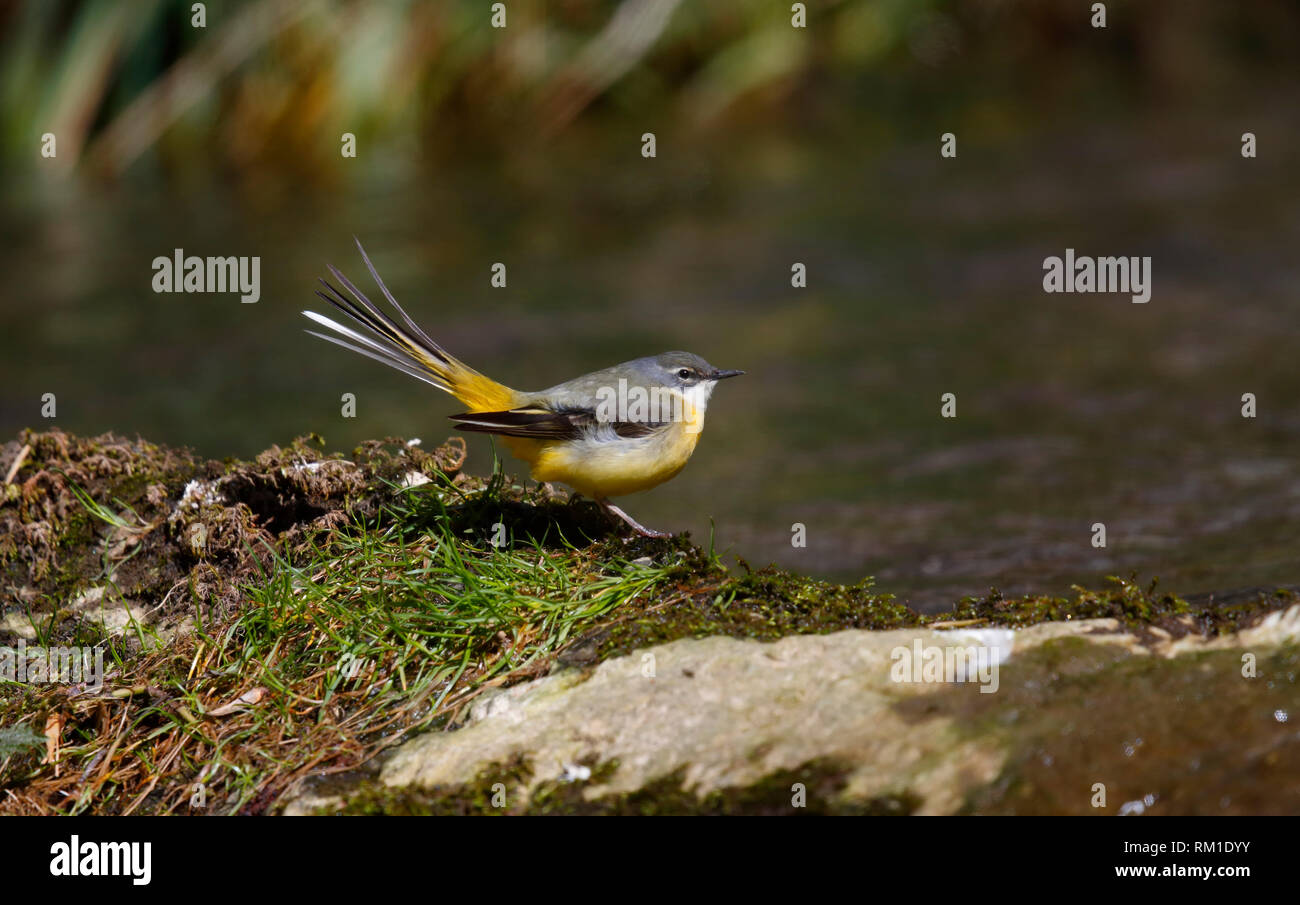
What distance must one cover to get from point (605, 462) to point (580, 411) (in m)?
0.29

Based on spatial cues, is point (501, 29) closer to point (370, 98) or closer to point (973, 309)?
point (370, 98)

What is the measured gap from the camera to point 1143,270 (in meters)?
13.5

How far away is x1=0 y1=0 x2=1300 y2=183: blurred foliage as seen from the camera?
51.2 ft

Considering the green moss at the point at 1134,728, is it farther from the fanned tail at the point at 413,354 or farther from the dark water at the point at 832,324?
the fanned tail at the point at 413,354

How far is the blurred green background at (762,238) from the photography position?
8797 millimetres

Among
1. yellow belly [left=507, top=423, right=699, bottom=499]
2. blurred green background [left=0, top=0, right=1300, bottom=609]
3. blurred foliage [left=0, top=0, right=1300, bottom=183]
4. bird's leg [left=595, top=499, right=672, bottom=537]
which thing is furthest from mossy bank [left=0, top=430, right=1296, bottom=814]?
blurred foliage [left=0, top=0, right=1300, bottom=183]

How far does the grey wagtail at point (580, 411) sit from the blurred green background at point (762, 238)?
1.63m

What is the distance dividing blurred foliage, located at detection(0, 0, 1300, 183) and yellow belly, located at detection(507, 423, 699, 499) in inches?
453

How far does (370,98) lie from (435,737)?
13315 mm

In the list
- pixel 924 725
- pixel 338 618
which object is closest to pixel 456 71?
pixel 338 618

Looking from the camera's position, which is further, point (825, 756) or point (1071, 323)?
point (1071, 323)

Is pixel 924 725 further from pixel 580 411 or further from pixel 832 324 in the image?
pixel 832 324

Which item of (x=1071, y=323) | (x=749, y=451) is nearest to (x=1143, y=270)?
(x=1071, y=323)

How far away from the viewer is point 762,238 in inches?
595
